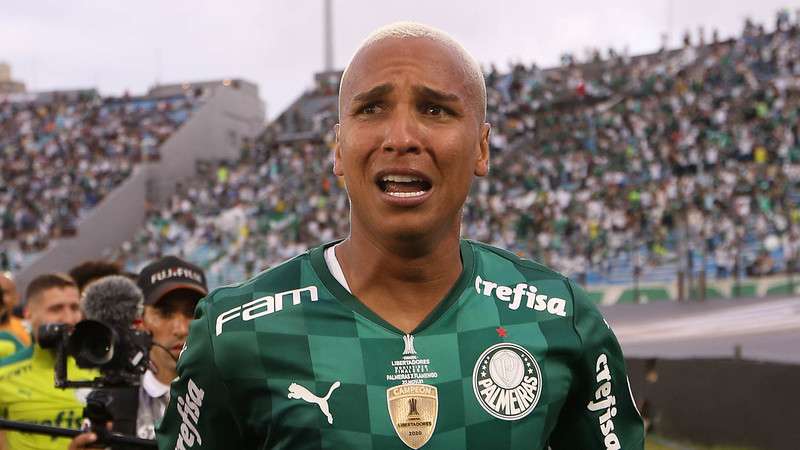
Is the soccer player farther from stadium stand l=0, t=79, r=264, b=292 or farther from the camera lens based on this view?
stadium stand l=0, t=79, r=264, b=292

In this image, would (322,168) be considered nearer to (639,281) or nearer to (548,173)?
(548,173)

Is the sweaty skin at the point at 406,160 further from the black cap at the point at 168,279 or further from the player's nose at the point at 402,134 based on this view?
the black cap at the point at 168,279

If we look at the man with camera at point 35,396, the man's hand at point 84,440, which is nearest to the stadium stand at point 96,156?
the man with camera at point 35,396

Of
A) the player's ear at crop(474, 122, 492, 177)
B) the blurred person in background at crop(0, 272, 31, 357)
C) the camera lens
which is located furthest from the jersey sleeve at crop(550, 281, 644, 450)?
the blurred person in background at crop(0, 272, 31, 357)

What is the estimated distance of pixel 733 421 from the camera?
8.63 meters

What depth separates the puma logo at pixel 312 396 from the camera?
205 cm

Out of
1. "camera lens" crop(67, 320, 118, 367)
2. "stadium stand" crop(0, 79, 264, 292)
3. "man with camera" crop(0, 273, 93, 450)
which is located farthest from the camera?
"stadium stand" crop(0, 79, 264, 292)

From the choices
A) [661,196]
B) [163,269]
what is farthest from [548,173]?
[163,269]

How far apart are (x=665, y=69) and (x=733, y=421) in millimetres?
22099

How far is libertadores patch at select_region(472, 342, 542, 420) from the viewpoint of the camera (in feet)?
6.87

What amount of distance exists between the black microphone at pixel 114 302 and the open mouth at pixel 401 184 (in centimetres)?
268

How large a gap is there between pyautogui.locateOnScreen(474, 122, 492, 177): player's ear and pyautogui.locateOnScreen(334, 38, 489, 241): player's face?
0.04 metres

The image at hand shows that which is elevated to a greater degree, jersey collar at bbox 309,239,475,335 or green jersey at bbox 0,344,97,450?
jersey collar at bbox 309,239,475,335

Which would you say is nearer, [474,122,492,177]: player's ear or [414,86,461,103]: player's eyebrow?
[414,86,461,103]: player's eyebrow
